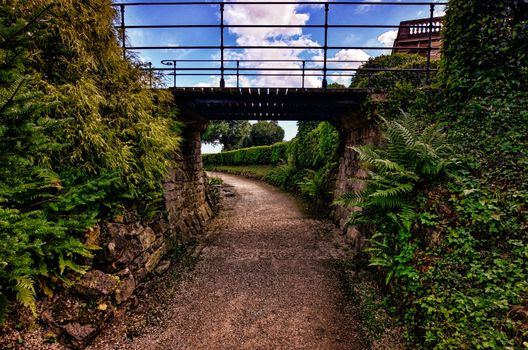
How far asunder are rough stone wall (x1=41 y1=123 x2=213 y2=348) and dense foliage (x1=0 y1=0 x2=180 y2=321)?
0.25 metres

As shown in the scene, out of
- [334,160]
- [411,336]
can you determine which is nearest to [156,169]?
[411,336]

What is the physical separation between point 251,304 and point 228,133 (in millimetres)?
31107

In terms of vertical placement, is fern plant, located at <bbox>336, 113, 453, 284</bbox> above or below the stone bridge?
below

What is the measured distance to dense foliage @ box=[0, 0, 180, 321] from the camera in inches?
79.6

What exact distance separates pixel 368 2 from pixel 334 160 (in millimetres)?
5003

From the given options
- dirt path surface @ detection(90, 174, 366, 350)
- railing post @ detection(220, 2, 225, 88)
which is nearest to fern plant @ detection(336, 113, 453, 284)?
dirt path surface @ detection(90, 174, 366, 350)

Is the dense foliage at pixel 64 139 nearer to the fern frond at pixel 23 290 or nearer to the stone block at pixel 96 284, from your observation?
the fern frond at pixel 23 290

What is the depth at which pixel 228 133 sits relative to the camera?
3394cm

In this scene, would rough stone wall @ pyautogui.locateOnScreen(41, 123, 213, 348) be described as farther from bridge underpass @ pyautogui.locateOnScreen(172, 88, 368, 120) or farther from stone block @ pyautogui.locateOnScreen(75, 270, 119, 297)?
bridge underpass @ pyautogui.locateOnScreen(172, 88, 368, 120)

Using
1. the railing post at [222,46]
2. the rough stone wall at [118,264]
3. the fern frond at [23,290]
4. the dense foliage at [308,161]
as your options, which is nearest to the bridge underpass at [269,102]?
the railing post at [222,46]

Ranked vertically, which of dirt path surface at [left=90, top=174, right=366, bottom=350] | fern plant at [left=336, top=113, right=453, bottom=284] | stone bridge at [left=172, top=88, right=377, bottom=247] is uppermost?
stone bridge at [left=172, top=88, right=377, bottom=247]

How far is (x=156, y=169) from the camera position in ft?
16.0

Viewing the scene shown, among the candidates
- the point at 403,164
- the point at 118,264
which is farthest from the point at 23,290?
the point at 403,164

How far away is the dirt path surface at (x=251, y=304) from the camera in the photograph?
3.32m
